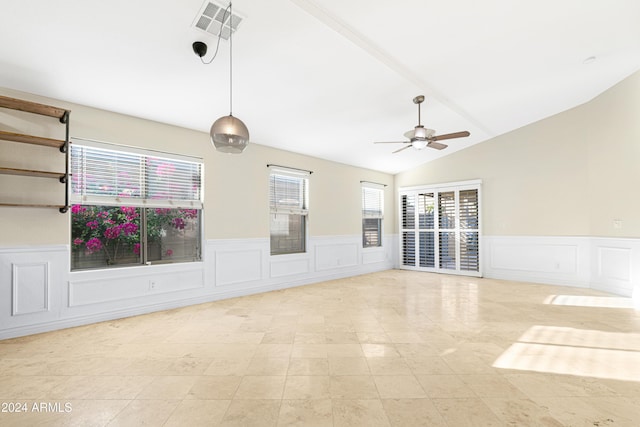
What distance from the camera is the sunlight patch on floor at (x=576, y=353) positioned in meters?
2.46

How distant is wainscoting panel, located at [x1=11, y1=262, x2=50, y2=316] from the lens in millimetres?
3227

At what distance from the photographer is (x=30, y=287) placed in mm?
3312

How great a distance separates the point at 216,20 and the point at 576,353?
4.31m

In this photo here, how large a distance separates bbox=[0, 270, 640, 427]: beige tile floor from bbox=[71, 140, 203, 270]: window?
0.87 metres

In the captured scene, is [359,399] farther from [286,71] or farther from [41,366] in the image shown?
[286,71]

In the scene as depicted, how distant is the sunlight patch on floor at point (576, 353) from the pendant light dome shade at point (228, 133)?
2.81 meters

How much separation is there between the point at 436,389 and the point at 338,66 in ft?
10.6

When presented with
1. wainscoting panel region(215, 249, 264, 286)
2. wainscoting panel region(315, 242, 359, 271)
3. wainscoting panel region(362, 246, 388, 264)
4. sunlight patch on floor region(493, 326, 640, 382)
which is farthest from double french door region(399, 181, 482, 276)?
wainscoting panel region(215, 249, 264, 286)

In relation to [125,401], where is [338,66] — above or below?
above

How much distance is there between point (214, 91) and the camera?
3666 mm

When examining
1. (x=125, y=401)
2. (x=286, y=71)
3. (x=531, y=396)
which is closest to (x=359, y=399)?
(x=531, y=396)

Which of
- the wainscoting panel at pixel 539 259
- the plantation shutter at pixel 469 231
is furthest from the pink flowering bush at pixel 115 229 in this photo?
the wainscoting panel at pixel 539 259

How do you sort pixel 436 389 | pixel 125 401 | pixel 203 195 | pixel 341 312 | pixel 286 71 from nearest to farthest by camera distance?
pixel 125 401
pixel 436 389
pixel 286 71
pixel 341 312
pixel 203 195

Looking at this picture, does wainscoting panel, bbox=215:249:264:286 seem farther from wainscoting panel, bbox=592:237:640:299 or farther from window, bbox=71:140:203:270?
wainscoting panel, bbox=592:237:640:299
